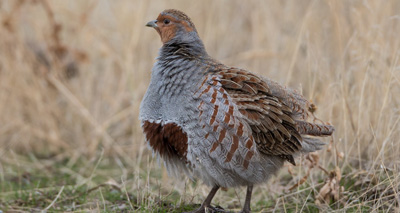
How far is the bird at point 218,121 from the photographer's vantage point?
11.6ft

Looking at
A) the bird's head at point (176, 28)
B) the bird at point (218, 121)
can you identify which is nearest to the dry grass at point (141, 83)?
the bird at point (218, 121)

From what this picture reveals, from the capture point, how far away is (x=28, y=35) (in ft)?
24.2

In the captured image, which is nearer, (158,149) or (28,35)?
(158,149)

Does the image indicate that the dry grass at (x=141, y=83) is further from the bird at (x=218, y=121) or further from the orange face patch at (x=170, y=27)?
the orange face patch at (x=170, y=27)

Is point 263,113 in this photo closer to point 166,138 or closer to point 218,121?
point 218,121

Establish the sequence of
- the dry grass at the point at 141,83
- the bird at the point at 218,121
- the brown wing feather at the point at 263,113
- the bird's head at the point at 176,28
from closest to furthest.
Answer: the bird at the point at 218,121
the brown wing feather at the point at 263,113
the bird's head at the point at 176,28
the dry grass at the point at 141,83

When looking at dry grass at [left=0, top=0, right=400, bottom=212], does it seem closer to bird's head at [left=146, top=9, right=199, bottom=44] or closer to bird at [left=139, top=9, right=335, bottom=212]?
bird at [left=139, top=9, right=335, bottom=212]

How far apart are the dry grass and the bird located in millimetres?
621

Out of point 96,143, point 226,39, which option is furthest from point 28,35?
point 226,39

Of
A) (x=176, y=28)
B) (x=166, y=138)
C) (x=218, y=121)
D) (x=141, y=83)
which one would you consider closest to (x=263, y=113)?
(x=218, y=121)

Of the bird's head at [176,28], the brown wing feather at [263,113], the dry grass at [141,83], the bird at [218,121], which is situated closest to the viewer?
the bird at [218,121]

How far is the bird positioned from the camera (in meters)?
3.55

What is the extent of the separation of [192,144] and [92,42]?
4429 mm

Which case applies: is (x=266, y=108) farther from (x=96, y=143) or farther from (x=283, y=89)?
(x=96, y=143)
